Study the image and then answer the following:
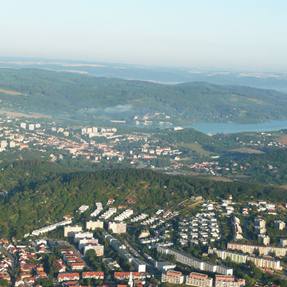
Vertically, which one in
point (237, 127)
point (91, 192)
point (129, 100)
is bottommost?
point (237, 127)

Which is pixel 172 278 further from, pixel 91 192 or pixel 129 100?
pixel 129 100

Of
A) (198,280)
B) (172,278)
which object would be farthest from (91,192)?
(198,280)

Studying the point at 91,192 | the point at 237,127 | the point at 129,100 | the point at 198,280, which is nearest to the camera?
the point at 198,280

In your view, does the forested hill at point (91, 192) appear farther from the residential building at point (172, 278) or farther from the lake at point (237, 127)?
the lake at point (237, 127)

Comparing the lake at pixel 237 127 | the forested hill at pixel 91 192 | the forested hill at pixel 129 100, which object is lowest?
the lake at pixel 237 127

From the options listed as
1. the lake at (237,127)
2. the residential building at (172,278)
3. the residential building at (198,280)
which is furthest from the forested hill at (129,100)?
the residential building at (198,280)

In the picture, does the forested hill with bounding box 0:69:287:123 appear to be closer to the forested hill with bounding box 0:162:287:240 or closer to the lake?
the lake

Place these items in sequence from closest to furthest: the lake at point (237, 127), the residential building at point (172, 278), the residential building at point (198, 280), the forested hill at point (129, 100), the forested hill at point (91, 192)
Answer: the residential building at point (198, 280), the residential building at point (172, 278), the forested hill at point (91, 192), the lake at point (237, 127), the forested hill at point (129, 100)
